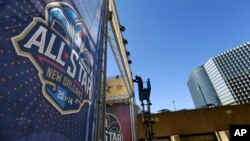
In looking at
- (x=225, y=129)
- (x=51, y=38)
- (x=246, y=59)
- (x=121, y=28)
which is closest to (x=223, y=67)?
(x=246, y=59)

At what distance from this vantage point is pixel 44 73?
77.1 inches

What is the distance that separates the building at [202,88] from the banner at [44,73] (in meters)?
79.0

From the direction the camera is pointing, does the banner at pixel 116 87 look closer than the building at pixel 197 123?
Yes

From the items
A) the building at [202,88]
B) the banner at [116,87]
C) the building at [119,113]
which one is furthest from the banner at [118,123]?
the building at [202,88]

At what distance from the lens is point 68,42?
2502mm

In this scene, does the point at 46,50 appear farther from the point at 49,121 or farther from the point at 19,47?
the point at 49,121

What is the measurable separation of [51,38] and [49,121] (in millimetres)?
910

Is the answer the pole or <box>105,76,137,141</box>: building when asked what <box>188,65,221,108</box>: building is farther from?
the pole

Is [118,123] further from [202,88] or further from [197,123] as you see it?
[202,88]

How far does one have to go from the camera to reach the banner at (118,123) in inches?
362

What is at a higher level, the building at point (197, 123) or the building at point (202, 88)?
the building at point (202, 88)

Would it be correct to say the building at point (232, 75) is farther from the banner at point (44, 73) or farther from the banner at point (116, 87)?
the banner at point (44, 73)

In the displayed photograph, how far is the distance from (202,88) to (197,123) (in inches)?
3280

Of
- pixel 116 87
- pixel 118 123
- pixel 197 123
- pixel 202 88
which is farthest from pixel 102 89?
pixel 202 88
